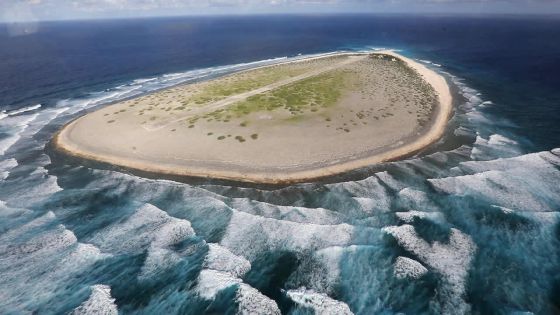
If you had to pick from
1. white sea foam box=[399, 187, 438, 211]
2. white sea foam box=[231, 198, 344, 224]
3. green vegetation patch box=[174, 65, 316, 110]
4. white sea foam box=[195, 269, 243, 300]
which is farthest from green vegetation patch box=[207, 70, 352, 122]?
white sea foam box=[195, 269, 243, 300]

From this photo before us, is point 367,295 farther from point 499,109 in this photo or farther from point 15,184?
point 499,109

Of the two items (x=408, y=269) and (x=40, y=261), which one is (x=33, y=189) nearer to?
(x=40, y=261)

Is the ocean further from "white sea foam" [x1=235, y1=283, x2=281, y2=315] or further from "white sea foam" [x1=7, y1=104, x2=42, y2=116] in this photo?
"white sea foam" [x1=7, y1=104, x2=42, y2=116]

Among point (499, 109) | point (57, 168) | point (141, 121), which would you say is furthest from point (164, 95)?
point (499, 109)

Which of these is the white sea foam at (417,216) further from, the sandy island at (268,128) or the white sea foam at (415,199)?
the sandy island at (268,128)

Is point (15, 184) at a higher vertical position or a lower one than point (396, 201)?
lower

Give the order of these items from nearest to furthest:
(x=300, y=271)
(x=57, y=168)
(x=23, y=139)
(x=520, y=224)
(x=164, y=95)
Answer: (x=300, y=271), (x=520, y=224), (x=57, y=168), (x=23, y=139), (x=164, y=95)

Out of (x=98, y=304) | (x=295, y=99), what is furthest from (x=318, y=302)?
(x=295, y=99)

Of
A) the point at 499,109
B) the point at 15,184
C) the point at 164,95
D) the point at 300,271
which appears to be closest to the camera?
the point at 300,271
